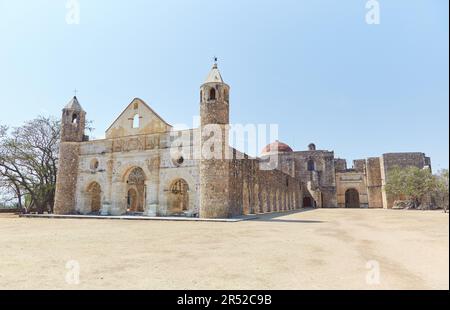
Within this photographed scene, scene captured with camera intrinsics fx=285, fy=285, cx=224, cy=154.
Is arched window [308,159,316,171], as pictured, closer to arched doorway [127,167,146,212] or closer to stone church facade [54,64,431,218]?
stone church facade [54,64,431,218]

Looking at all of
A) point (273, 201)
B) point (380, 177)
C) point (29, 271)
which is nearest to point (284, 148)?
point (380, 177)

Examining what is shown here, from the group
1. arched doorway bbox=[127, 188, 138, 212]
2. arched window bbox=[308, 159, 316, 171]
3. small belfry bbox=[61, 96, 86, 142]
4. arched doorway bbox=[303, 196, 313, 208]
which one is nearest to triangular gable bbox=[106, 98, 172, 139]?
small belfry bbox=[61, 96, 86, 142]

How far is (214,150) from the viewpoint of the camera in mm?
19688

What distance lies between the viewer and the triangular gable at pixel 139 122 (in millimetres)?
23609

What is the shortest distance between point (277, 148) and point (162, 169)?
124ft

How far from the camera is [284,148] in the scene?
5644 centimetres

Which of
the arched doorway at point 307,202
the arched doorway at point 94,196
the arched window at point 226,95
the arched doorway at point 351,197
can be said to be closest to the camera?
the arched window at point 226,95

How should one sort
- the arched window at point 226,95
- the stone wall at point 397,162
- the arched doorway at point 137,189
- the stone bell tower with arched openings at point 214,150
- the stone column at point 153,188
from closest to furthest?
1. the stone bell tower with arched openings at point 214,150
2. the arched window at point 226,95
3. the stone column at point 153,188
4. the arched doorway at point 137,189
5. the stone wall at point 397,162

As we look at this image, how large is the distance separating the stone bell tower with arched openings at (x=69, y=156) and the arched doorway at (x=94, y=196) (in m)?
1.42

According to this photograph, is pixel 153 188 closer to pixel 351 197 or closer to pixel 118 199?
pixel 118 199

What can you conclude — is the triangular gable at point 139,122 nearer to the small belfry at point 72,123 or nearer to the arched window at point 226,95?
the small belfry at point 72,123

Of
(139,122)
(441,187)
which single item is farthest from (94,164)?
(441,187)

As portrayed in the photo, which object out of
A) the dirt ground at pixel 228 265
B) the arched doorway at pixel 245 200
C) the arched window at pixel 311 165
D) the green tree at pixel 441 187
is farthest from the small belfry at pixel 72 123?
the arched window at pixel 311 165
